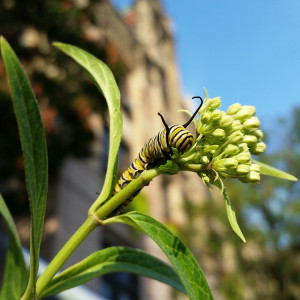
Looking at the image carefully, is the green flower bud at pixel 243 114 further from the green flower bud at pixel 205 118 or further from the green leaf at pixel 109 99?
the green leaf at pixel 109 99

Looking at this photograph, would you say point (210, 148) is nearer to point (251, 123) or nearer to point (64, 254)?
point (251, 123)

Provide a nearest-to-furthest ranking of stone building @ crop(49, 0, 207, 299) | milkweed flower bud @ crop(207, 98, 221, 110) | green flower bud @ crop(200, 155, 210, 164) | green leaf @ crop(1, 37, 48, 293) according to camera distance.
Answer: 1. green leaf @ crop(1, 37, 48, 293)
2. green flower bud @ crop(200, 155, 210, 164)
3. milkweed flower bud @ crop(207, 98, 221, 110)
4. stone building @ crop(49, 0, 207, 299)

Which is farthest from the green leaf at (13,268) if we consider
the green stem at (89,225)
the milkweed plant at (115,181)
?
the green stem at (89,225)

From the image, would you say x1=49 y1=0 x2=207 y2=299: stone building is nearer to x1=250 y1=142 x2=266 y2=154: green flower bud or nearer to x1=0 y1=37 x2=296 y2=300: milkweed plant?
x1=0 y1=37 x2=296 y2=300: milkweed plant

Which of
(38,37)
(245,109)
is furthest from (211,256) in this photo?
(245,109)

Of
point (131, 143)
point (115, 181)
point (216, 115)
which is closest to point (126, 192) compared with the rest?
point (115, 181)

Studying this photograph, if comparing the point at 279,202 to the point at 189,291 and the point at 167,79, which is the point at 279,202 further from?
the point at 189,291

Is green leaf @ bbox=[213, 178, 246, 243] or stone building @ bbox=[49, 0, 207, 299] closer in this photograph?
green leaf @ bbox=[213, 178, 246, 243]

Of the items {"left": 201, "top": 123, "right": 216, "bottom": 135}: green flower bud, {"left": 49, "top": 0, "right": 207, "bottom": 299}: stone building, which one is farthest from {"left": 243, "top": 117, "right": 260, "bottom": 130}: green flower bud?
{"left": 49, "top": 0, "right": 207, "bottom": 299}: stone building
